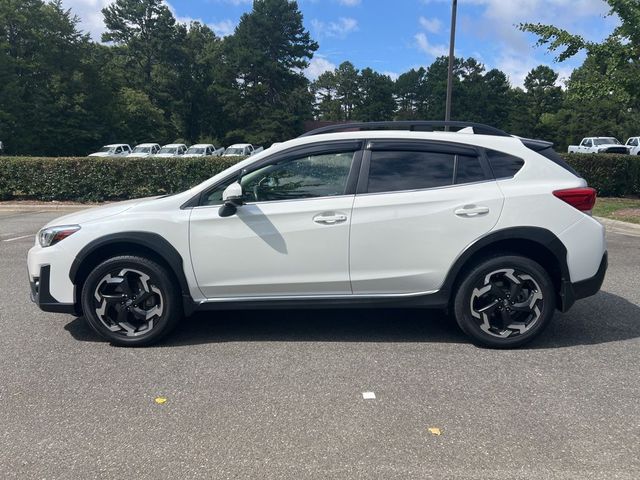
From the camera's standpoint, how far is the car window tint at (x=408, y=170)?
425cm

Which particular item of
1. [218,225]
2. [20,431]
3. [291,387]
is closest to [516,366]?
[291,387]

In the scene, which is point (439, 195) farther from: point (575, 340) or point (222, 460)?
point (222, 460)

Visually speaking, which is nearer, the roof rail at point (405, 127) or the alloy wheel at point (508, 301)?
the alloy wheel at point (508, 301)

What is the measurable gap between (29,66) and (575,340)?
40467 mm

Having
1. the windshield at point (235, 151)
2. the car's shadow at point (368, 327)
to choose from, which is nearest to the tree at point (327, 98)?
the windshield at point (235, 151)

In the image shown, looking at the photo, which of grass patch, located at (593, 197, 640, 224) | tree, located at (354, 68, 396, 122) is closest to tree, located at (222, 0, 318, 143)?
tree, located at (354, 68, 396, 122)

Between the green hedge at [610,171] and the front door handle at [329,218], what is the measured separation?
39.9 ft

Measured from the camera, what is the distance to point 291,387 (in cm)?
360

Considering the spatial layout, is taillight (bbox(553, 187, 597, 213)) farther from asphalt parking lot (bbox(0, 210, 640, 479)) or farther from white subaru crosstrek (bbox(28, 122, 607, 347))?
asphalt parking lot (bbox(0, 210, 640, 479))

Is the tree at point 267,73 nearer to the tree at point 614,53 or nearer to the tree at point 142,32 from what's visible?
the tree at point 142,32

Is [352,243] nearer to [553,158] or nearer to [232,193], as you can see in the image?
[232,193]

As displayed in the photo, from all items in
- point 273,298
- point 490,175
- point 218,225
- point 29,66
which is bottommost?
point 273,298

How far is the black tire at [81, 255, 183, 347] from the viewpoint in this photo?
13.8 feet

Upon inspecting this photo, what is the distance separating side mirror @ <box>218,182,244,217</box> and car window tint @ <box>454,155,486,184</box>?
5.65 feet
